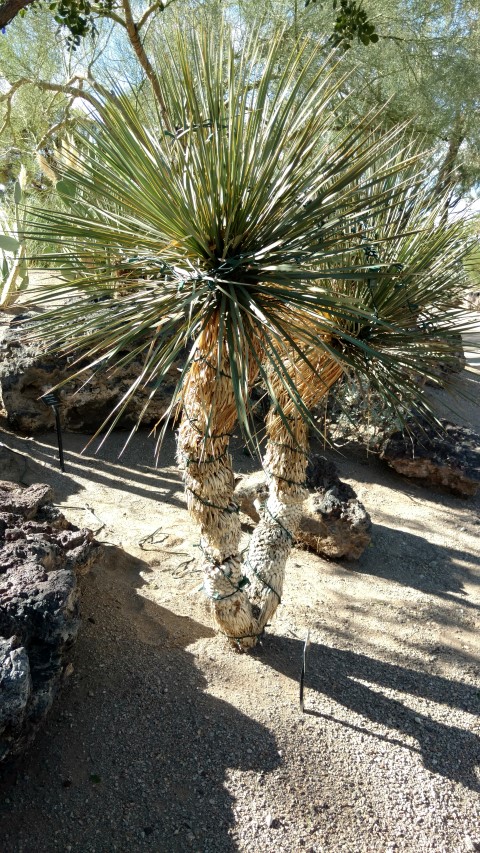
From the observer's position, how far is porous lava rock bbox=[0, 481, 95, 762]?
5.36 ft

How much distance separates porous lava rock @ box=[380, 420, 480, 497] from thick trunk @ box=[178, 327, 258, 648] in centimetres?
250

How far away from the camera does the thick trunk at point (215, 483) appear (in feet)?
6.65

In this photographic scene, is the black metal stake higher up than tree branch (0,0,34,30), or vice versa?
tree branch (0,0,34,30)

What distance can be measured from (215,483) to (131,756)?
2.89ft

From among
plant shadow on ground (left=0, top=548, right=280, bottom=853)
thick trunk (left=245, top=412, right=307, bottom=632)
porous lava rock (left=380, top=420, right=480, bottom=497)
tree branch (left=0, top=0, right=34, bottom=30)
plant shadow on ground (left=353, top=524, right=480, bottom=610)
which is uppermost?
tree branch (left=0, top=0, right=34, bottom=30)

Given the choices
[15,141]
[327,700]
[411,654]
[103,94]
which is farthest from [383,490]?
[15,141]

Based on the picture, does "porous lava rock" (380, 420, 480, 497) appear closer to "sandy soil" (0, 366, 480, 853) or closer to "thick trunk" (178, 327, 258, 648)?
"sandy soil" (0, 366, 480, 853)

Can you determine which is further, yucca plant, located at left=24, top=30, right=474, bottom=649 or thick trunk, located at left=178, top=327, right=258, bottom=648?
thick trunk, located at left=178, top=327, right=258, bottom=648

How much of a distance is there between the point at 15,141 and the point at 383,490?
5.16 m

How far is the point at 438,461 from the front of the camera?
4.69 meters

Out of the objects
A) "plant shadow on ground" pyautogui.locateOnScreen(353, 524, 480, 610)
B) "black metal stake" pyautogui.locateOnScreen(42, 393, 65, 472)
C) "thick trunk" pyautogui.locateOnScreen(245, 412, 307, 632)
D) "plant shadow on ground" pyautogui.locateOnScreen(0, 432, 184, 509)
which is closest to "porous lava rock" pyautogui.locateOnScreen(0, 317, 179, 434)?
"plant shadow on ground" pyautogui.locateOnScreen(0, 432, 184, 509)

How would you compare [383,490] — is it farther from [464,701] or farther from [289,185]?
[289,185]

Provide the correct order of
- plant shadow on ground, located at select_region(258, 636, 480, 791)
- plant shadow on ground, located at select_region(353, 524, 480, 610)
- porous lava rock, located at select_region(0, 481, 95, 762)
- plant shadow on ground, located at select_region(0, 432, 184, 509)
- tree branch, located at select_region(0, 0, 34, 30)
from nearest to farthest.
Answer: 1. porous lava rock, located at select_region(0, 481, 95, 762)
2. plant shadow on ground, located at select_region(258, 636, 480, 791)
3. tree branch, located at select_region(0, 0, 34, 30)
4. plant shadow on ground, located at select_region(353, 524, 480, 610)
5. plant shadow on ground, located at select_region(0, 432, 184, 509)

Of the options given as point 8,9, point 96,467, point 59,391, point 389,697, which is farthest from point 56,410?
point 389,697
